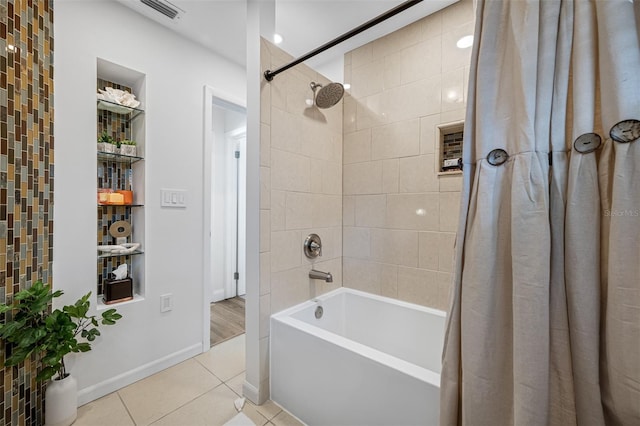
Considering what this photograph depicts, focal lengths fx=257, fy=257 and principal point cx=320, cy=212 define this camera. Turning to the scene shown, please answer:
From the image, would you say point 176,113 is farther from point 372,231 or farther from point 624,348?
point 624,348

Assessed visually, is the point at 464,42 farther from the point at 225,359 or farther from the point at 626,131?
the point at 225,359

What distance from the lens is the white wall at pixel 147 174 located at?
1535mm

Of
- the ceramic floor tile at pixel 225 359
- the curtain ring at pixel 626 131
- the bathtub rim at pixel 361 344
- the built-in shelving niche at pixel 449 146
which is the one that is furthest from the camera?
the ceramic floor tile at pixel 225 359

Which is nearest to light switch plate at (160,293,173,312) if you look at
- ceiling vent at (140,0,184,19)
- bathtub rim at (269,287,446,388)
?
bathtub rim at (269,287,446,388)

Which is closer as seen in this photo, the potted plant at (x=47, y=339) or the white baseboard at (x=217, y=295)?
the potted plant at (x=47, y=339)

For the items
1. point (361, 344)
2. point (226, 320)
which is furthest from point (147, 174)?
point (361, 344)

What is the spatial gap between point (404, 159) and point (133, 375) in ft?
8.01

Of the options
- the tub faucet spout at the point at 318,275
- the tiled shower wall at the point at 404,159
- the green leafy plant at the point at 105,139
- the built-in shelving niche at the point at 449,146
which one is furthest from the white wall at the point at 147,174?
the built-in shelving niche at the point at 449,146

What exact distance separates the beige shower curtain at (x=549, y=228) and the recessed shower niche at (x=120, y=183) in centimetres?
203

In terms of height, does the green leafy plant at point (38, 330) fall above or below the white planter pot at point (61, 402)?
above

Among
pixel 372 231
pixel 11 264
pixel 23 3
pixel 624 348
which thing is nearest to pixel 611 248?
pixel 624 348

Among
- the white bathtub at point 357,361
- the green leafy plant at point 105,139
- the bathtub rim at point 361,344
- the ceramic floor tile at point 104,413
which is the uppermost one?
the green leafy plant at point 105,139

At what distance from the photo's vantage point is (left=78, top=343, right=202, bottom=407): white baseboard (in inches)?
62.9

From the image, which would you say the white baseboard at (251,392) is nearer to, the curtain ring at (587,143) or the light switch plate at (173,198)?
the light switch plate at (173,198)
